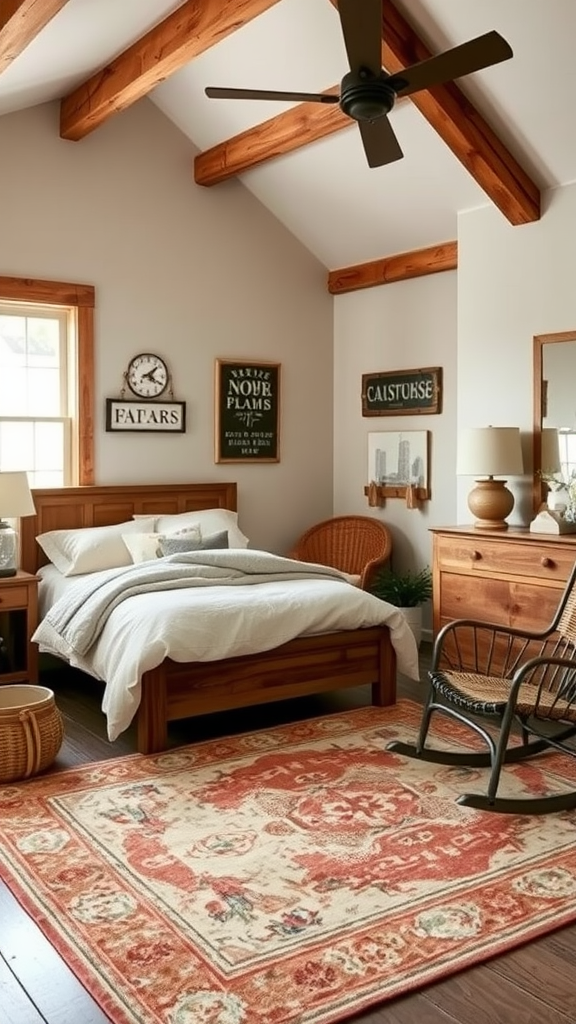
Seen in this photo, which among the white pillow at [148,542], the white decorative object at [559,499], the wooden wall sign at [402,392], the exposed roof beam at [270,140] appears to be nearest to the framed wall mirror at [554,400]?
the white decorative object at [559,499]

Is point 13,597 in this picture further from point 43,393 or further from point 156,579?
point 43,393

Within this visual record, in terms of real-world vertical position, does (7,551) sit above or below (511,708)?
above

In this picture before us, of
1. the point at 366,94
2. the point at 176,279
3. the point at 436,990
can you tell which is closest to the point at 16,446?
the point at 176,279

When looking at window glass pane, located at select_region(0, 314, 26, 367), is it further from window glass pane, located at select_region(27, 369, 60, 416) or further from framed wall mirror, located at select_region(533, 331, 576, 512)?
framed wall mirror, located at select_region(533, 331, 576, 512)

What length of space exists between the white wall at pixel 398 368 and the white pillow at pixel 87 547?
1.91 m

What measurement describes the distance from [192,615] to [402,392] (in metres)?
2.96

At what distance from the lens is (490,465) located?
16.7 feet

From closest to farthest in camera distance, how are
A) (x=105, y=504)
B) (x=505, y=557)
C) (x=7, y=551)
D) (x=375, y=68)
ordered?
1. (x=375, y=68)
2. (x=505, y=557)
3. (x=7, y=551)
4. (x=105, y=504)

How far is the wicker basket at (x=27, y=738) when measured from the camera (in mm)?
3652

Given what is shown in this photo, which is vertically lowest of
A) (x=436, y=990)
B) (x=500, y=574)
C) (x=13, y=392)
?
(x=436, y=990)

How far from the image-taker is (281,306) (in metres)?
6.77

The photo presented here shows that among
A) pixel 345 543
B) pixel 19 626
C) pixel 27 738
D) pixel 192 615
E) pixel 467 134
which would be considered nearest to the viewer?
pixel 27 738

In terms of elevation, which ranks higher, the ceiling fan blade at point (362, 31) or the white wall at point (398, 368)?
the ceiling fan blade at point (362, 31)

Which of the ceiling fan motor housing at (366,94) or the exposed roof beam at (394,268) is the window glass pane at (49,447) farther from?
the ceiling fan motor housing at (366,94)
